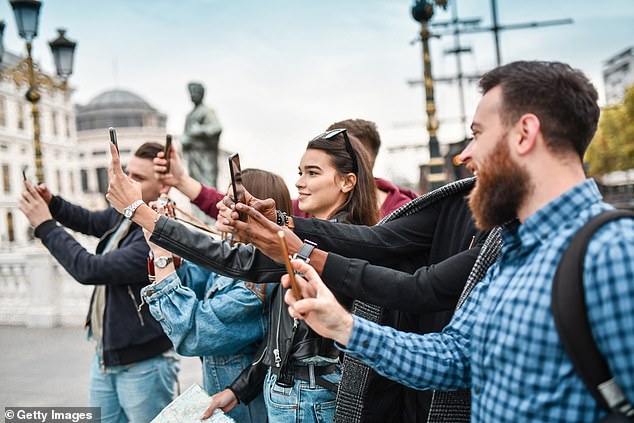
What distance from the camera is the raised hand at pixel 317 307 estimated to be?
56.1 inches

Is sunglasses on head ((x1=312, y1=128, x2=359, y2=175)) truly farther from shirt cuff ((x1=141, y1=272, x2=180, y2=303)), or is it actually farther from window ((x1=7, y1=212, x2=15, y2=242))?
window ((x1=7, y1=212, x2=15, y2=242))

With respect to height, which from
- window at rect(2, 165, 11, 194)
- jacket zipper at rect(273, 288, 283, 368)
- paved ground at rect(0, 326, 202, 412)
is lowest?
paved ground at rect(0, 326, 202, 412)

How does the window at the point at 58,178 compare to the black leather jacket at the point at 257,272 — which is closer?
the black leather jacket at the point at 257,272

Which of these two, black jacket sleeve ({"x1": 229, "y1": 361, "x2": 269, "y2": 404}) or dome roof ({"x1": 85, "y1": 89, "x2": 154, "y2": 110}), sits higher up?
dome roof ({"x1": 85, "y1": 89, "x2": 154, "y2": 110})

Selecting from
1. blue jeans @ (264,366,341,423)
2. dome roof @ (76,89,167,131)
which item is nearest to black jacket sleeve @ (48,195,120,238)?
blue jeans @ (264,366,341,423)

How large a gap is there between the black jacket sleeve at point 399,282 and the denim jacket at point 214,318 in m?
0.90

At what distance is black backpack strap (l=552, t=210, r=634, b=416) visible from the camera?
1.16 m

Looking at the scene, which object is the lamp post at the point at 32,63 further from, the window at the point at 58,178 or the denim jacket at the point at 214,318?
the window at the point at 58,178

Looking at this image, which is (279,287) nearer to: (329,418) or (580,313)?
(329,418)

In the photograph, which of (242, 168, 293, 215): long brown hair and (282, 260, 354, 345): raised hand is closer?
(282, 260, 354, 345): raised hand

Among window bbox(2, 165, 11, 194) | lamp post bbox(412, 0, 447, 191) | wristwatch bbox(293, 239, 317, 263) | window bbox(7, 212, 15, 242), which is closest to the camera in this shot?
wristwatch bbox(293, 239, 317, 263)

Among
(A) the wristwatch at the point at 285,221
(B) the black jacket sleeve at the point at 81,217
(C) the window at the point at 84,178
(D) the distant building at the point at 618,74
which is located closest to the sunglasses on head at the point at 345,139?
(A) the wristwatch at the point at 285,221

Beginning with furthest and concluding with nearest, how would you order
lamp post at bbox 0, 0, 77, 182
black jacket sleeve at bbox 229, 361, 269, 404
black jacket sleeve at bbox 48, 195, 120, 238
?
lamp post at bbox 0, 0, 77, 182 < black jacket sleeve at bbox 48, 195, 120, 238 < black jacket sleeve at bbox 229, 361, 269, 404

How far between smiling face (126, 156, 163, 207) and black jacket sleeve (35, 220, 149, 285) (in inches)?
13.0
